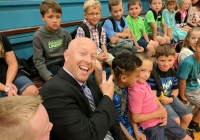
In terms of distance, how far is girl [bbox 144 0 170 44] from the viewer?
312 centimetres

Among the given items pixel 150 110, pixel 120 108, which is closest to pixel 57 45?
pixel 120 108

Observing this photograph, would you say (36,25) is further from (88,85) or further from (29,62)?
(88,85)

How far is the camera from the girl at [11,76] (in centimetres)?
148

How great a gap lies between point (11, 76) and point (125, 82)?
0.94 metres

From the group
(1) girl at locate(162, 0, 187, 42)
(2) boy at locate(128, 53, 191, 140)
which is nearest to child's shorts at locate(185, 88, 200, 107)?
(2) boy at locate(128, 53, 191, 140)

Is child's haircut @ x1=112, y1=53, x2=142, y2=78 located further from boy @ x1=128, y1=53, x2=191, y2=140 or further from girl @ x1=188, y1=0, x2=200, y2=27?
girl @ x1=188, y1=0, x2=200, y2=27

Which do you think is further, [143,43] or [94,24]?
[143,43]

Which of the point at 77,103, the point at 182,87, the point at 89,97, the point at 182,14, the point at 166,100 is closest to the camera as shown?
the point at 77,103

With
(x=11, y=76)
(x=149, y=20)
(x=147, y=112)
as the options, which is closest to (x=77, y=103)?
(x=147, y=112)

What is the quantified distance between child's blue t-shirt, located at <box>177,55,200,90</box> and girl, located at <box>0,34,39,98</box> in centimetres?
155

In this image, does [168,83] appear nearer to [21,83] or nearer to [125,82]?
[125,82]

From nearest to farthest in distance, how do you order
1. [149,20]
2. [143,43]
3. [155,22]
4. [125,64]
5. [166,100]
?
[125,64] → [166,100] → [143,43] → [149,20] → [155,22]

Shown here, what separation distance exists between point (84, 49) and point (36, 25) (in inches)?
63.0

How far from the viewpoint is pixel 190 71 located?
207 cm
